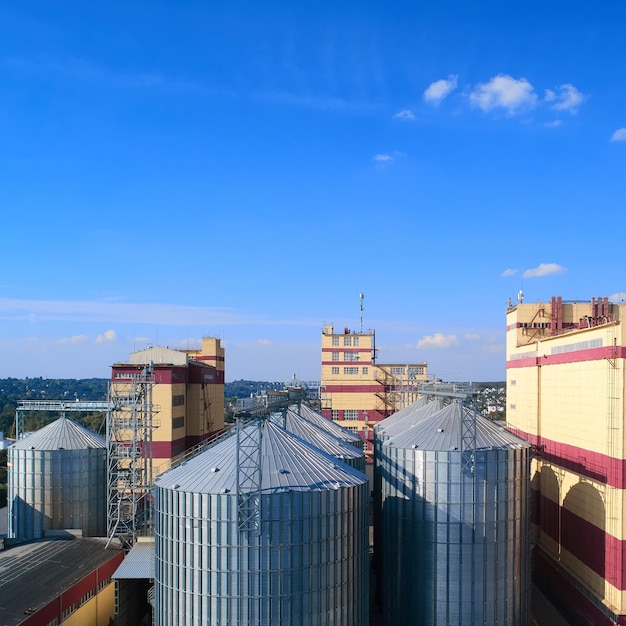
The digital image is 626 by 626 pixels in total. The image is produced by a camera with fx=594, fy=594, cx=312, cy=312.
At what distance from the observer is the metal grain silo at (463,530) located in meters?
31.2

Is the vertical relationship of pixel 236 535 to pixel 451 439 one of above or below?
below

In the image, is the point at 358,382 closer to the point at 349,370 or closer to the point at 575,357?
the point at 349,370

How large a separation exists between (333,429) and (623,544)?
22542 mm

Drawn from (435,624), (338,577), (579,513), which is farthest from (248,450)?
(579,513)

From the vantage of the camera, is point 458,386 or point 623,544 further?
point 458,386

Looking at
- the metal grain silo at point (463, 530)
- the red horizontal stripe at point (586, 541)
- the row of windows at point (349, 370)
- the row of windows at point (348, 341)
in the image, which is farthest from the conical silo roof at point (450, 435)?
the row of windows at point (348, 341)

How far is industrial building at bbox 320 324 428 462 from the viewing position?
7694cm

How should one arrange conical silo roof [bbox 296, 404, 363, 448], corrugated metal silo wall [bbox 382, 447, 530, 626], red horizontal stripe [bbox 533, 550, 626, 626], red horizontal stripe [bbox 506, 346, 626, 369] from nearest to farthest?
corrugated metal silo wall [bbox 382, 447, 530, 626] < red horizontal stripe [bbox 506, 346, 626, 369] < red horizontal stripe [bbox 533, 550, 626, 626] < conical silo roof [bbox 296, 404, 363, 448]

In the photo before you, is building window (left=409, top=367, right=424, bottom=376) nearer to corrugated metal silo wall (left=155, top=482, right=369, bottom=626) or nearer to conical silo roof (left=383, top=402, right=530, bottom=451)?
conical silo roof (left=383, top=402, right=530, bottom=451)

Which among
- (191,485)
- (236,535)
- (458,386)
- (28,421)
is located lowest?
(28,421)

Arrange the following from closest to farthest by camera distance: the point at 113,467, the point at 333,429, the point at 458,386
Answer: the point at 458,386, the point at 113,467, the point at 333,429

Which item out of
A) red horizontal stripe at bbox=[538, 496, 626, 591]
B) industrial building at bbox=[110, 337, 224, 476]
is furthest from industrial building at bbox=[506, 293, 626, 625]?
industrial building at bbox=[110, 337, 224, 476]

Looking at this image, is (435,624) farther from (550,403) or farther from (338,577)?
(550,403)

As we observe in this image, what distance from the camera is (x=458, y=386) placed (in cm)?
3694
